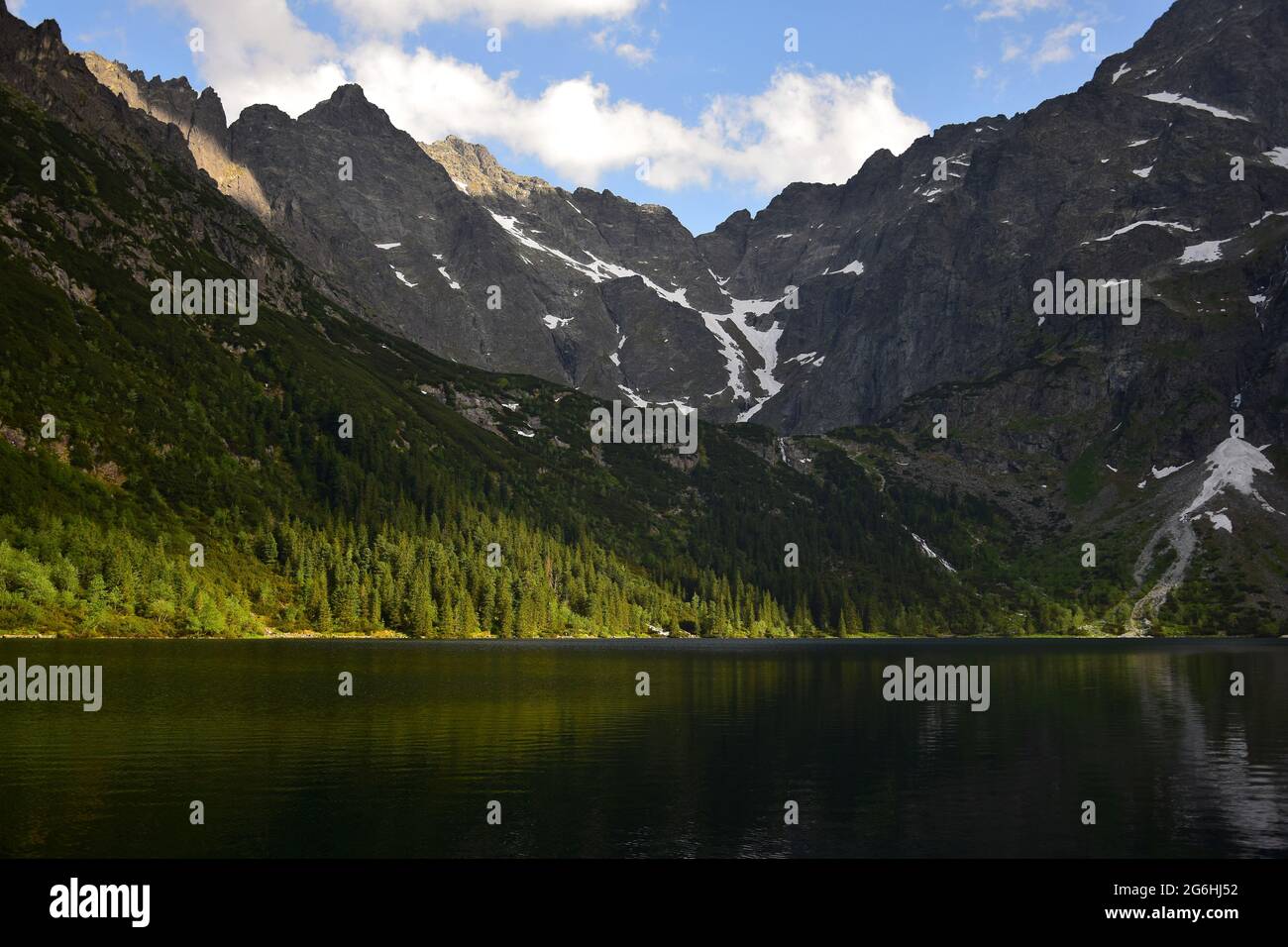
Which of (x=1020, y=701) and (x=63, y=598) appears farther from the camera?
(x=63, y=598)

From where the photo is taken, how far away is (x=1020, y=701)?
10519cm

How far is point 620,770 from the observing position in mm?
60594

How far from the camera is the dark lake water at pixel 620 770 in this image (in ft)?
145

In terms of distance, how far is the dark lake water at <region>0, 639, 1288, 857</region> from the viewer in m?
44.3
